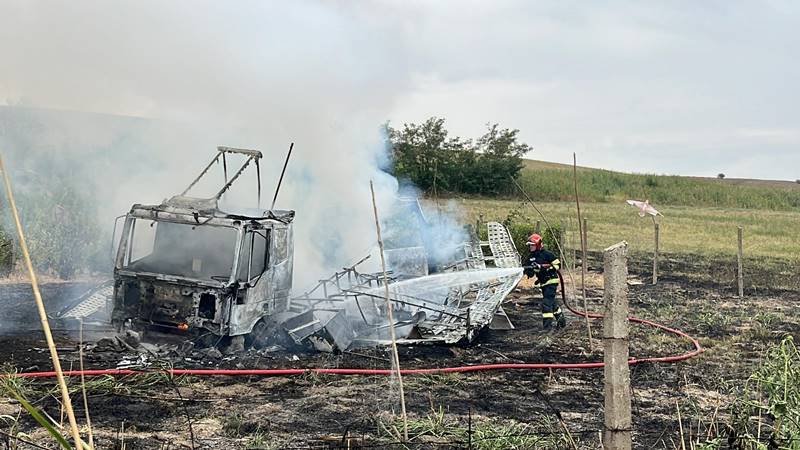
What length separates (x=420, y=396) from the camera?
861 centimetres

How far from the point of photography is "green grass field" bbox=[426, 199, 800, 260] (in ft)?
82.8

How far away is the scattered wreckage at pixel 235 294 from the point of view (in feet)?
31.8

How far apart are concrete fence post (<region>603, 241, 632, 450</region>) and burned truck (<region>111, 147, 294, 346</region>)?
6.17 meters

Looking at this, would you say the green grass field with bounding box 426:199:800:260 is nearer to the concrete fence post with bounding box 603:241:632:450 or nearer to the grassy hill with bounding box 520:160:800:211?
the grassy hill with bounding box 520:160:800:211

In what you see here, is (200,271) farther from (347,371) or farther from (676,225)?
(676,225)

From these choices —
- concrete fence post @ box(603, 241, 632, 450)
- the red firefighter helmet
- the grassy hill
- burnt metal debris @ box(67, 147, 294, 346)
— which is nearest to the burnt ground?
burnt metal debris @ box(67, 147, 294, 346)

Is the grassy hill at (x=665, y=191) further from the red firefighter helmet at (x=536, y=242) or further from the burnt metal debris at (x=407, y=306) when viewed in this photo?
the red firefighter helmet at (x=536, y=242)

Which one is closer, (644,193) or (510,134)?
(510,134)

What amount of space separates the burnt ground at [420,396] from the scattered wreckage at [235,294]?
1.11ft

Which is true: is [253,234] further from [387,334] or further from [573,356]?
[573,356]

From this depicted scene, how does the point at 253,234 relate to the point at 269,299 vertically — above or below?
above

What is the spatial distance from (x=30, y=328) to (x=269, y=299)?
3.81 meters

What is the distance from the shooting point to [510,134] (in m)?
36.7

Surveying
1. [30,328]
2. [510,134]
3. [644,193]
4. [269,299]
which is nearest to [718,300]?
[269,299]
